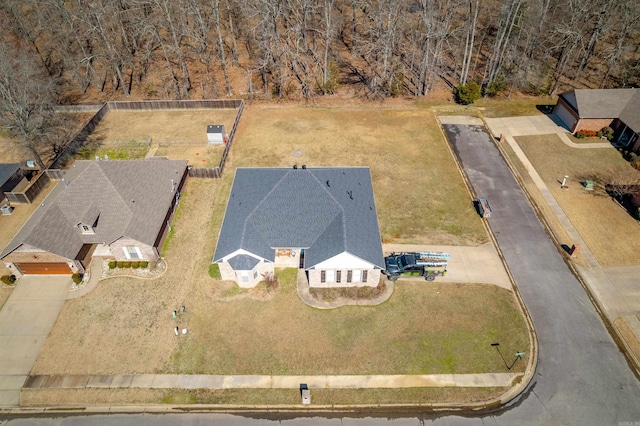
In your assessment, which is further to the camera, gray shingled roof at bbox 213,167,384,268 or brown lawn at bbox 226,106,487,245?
brown lawn at bbox 226,106,487,245

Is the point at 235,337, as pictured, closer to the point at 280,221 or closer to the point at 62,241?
the point at 280,221

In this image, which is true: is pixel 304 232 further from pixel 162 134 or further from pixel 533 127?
pixel 533 127

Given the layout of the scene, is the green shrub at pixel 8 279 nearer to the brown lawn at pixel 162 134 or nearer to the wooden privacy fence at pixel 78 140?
the wooden privacy fence at pixel 78 140

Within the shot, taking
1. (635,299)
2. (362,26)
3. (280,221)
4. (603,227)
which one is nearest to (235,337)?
(280,221)

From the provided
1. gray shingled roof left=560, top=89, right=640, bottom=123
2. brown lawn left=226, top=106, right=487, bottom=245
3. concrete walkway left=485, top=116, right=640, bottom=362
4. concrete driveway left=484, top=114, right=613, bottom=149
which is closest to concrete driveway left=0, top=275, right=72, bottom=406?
brown lawn left=226, top=106, right=487, bottom=245

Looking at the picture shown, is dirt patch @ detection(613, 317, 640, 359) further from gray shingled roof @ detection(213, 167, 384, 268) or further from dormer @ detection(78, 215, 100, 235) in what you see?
dormer @ detection(78, 215, 100, 235)

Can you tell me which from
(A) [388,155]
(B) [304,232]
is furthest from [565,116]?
(B) [304,232]
